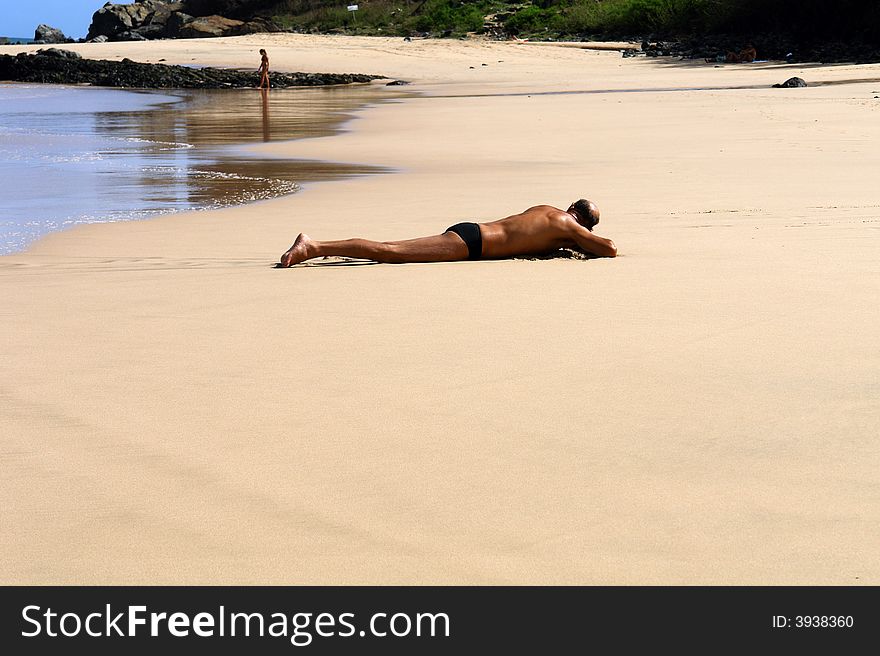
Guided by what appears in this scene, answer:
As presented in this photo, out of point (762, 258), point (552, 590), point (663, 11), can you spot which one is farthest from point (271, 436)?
point (663, 11)

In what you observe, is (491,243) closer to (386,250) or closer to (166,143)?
(386,250)

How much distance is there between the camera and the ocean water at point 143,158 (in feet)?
31.9

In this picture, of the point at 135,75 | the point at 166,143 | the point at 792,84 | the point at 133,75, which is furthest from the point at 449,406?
the point at 133,75

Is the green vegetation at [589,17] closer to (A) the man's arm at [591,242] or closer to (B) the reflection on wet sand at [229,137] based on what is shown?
(B) the reflection on wet sand at [229,137]

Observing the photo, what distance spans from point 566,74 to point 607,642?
1119 inches

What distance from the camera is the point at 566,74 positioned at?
97.8 feet

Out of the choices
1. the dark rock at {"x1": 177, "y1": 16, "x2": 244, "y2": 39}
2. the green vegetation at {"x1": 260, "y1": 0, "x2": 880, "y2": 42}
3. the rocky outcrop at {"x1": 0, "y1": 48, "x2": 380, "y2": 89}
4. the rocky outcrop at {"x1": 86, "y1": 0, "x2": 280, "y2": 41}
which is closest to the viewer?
the green vegetation at {"x1": 260, "y1": 0, "x2": 880, "y2": 42}

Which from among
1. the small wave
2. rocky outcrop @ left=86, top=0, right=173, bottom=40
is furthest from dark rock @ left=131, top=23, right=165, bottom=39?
the small wave

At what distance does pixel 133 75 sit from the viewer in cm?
3544

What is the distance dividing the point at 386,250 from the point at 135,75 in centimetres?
3110

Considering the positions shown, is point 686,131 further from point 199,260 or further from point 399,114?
point 199,260

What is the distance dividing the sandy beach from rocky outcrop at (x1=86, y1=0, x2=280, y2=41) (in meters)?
52.4

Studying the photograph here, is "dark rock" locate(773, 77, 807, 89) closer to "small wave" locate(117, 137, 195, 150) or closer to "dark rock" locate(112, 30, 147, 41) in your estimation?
"small wave" locate(117, 137, 195, 150)

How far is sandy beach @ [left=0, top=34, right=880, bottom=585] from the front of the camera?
283cm
